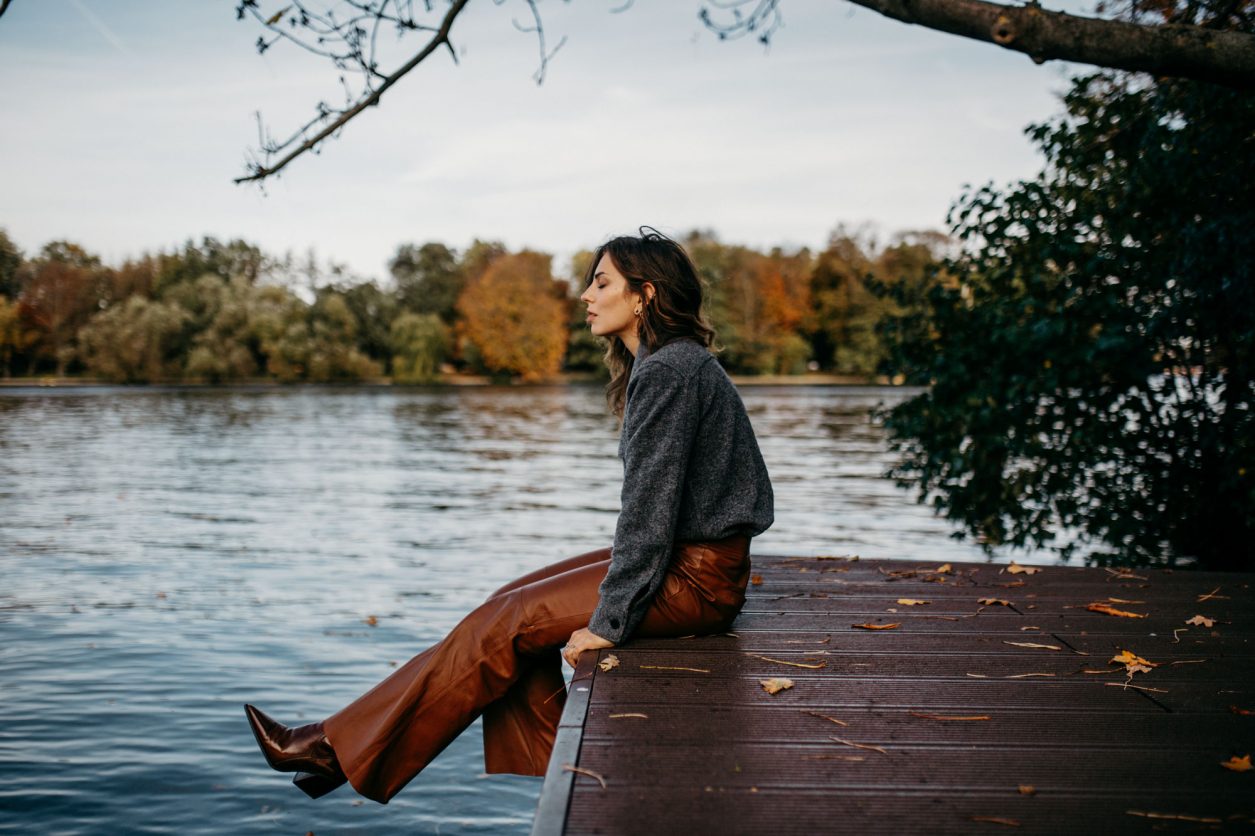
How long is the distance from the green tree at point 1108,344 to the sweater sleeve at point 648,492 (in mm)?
5233

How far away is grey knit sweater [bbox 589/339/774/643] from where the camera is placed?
3.52 m

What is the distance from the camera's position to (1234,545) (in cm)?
841

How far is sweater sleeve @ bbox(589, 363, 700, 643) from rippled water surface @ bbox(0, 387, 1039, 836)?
8.02ft

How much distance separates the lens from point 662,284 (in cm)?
386

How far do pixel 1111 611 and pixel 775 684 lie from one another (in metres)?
2.12

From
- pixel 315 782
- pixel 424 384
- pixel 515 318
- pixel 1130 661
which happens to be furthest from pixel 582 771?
pixel 515 318

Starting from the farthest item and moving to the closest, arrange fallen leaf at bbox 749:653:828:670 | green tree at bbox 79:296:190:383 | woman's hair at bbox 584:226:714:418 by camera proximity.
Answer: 1. green tree at bbox 79:296:190:383
2. woman's hair at bbox 584:226:714:418
3. fallen leaf at bbox 749:653:828:670

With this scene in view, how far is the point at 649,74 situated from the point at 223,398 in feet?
130

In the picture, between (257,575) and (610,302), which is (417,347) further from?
(610,302)

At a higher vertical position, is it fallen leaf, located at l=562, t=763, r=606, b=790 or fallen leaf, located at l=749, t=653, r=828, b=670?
fallen leaf, located at l=562, t=763, r=606, b=790

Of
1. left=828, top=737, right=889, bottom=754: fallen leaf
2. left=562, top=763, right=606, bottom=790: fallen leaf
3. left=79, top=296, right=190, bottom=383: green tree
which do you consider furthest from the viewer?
left=79, top=296, right=190, bottom=383: green tree

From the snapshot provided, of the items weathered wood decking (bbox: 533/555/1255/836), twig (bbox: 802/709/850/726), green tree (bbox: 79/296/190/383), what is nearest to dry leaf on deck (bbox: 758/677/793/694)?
weathered wood decking (bbox: 533/555/1255/836)

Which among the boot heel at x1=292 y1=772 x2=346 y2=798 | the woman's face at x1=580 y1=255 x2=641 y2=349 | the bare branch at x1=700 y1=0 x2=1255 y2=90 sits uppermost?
the bare branch at x1=700 y1=0 x2=1255 y2=90

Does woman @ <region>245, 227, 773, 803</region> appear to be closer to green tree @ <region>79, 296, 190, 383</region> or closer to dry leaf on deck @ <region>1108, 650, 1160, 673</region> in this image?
dry leaf on deck @ <region>1108, 650, 1160, 673</region>
